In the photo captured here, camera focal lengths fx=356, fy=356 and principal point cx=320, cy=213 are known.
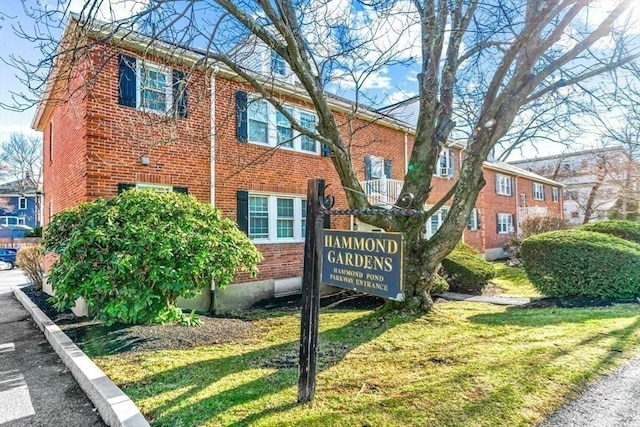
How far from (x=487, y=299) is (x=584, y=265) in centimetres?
258

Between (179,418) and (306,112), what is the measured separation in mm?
9663

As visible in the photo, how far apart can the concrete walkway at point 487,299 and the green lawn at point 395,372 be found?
302 centimetres

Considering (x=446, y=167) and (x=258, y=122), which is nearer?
(x=258, y=122)

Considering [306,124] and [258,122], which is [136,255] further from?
[306,124]

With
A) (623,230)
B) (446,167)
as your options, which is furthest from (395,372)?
(446,167)

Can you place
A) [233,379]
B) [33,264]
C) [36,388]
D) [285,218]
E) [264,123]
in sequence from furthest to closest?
1. [33,264]
2. [285,218]
3. [264,123]
4. [36,388]
5. [233,379]

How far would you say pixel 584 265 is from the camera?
7980mm

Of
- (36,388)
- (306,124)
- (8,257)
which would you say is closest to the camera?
(36,388)

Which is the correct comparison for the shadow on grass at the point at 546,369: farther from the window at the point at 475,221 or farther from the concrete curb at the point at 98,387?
the window at the point at 475,221

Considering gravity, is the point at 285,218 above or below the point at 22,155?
below

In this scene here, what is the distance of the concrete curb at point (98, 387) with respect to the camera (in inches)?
121

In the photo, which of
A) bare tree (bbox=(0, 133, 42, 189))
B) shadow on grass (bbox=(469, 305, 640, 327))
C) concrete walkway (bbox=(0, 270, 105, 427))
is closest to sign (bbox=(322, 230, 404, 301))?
concrete walkway (bbox=(0, 270, 105, 427))

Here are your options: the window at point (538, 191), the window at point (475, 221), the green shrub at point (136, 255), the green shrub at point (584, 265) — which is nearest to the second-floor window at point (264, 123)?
the green shrub at point (136, 255)

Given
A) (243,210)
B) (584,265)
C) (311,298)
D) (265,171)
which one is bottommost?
(584,265)
